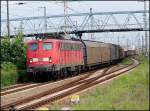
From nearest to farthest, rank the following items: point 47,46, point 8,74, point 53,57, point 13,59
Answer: point 8,74 → point 53,57 → point 47,46 → point 13,59

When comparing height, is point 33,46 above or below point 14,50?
above

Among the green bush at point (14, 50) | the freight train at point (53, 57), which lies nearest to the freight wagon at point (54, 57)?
the freight train at point (53, 57)

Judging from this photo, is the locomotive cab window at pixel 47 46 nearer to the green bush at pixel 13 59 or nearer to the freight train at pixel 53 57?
the freight train at pixel 53 57

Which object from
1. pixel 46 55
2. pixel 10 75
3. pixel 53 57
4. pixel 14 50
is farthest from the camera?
pixel 14 50

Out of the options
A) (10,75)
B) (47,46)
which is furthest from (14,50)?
(10,75)

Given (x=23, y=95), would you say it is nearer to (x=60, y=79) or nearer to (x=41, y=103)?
(x=41, y=103)

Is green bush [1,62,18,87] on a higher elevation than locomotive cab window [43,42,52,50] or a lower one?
lower

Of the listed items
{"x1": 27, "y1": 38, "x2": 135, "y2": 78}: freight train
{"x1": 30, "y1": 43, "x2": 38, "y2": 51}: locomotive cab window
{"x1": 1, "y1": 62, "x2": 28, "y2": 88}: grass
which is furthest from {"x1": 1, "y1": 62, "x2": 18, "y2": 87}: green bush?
{"x1": 30, "y1": 43, "x2": 38, "y2": 51}: locomotive cab window

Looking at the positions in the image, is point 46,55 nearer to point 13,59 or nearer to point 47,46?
point 47,46

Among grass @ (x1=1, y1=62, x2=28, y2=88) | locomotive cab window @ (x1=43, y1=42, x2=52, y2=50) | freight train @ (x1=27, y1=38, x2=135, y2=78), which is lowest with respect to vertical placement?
grass @ (x1=1, y1=62, x2=28, y2=88)

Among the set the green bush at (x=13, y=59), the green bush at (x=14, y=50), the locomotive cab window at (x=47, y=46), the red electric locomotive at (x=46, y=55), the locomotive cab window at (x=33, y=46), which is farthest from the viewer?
the locomotive cab window at (x=33, y=46)

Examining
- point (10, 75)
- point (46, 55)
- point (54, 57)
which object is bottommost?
point (10, 75)

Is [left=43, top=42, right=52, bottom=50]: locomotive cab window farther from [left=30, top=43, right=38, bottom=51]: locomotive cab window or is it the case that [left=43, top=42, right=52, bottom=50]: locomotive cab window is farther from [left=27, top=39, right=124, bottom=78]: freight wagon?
[left=30, top=43, right=38, bottom=51]: locomotive cab window

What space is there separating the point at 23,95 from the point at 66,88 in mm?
3674
